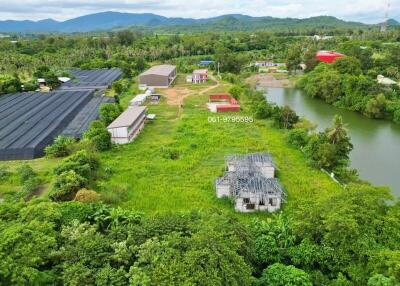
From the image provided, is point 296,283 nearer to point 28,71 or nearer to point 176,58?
point 28,71

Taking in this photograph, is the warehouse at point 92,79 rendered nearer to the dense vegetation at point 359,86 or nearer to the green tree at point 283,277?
the dense vegetation at point 359,86

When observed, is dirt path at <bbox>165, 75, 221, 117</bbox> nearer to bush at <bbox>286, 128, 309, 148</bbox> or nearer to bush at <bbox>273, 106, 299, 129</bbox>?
bush at <bbox>273, 106, 299, 129</bbox>

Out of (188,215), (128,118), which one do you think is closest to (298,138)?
(128,118)

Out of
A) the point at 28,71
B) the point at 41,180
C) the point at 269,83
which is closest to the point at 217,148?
the point at 41,180

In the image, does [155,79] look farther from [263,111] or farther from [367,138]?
[367,138]

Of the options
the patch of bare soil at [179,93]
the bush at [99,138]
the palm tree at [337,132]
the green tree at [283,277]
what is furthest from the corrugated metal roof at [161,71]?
the green tree at [283,277]

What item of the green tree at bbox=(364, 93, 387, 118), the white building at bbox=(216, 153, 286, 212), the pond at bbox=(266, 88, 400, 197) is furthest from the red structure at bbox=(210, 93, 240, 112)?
the white building at bbox=(216, 153, 286, 212)
